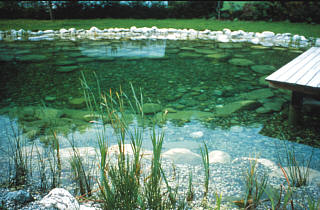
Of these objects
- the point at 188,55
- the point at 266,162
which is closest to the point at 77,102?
the point at 266,162

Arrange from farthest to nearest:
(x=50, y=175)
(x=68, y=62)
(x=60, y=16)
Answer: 1. (x=60, y=16)
2. (x=68, y=62)
3. (x=50, y=175)

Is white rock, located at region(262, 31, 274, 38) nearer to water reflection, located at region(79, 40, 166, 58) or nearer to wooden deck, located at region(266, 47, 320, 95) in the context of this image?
water reflection, located at region(79, 40, 166, 58)

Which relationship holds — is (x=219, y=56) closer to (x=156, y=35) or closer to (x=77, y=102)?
(x=156, y=35)

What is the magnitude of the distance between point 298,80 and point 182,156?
3.99 ft

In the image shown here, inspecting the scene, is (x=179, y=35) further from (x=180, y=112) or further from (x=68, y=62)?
(x=180, y=112)

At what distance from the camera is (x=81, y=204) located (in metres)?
1.52

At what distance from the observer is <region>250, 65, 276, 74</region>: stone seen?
A: 171 inches

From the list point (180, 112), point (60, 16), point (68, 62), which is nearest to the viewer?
point (180, 112)

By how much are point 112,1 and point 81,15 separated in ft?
4.28

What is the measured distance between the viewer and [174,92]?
143 inches

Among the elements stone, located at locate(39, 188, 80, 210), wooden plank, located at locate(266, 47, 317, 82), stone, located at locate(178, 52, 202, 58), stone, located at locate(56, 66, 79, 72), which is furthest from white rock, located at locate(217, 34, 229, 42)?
stone, located at locate(39, 188, 80, 210)

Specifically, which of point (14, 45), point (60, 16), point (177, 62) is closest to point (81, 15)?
point (60, 16)

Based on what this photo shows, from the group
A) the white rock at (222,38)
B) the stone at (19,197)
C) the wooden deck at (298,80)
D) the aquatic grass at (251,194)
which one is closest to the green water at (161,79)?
the wooden deck at (298,80)

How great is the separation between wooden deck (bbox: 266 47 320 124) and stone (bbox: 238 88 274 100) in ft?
1.93
